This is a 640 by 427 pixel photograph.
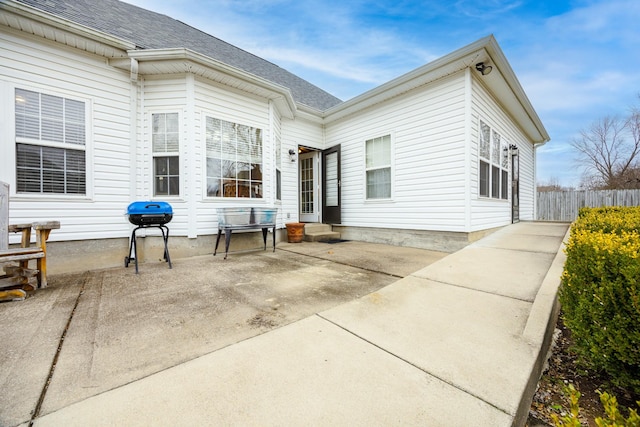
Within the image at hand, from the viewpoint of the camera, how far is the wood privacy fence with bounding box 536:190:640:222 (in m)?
9.88

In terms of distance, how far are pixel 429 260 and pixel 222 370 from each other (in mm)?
3549

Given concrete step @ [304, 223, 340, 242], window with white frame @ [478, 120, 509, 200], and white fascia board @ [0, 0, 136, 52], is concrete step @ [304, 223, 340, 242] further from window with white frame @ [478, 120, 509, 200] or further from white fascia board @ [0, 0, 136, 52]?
white fascia board @ [0, 0, 136, 52]

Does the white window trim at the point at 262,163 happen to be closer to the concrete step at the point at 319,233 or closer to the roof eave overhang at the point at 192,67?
the roof eave overhang at the point at 192,67

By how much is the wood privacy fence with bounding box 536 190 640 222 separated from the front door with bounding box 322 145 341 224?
31.2ft

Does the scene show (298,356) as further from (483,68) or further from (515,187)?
(515,187)

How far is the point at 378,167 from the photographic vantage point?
6125mm

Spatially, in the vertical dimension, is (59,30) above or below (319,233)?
above

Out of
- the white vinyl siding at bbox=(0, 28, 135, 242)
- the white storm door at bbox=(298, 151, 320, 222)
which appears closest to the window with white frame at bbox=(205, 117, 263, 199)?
the white vinyl siding at bbox=(0, 28, 135, 242)

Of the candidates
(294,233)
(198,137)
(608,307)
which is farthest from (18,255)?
(608,307)

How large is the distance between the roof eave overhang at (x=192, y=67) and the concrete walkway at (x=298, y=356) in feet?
12.2

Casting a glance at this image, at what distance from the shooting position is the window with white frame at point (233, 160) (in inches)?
193

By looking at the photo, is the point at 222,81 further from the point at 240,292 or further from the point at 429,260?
the point at 429,260

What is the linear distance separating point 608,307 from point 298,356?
5.77ft

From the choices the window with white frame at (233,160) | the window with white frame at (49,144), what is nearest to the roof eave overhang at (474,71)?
the window with white frame at (233,160)
